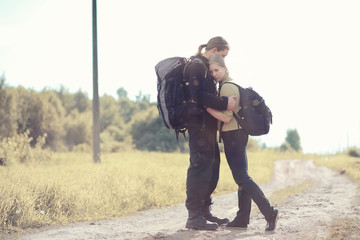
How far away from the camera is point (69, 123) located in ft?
110

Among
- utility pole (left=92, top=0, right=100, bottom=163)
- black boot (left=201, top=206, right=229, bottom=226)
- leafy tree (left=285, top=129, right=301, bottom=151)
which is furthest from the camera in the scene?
leafy tree (left=285, top=129, right=301, bottom=151)

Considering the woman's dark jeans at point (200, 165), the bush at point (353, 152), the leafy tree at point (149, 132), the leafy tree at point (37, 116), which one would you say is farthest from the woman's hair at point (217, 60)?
the bush at point (353, 152)

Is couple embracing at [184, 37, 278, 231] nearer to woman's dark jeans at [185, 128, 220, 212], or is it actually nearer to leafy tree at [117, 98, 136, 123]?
woman's dark jeans at [185, 128, 220, 212]

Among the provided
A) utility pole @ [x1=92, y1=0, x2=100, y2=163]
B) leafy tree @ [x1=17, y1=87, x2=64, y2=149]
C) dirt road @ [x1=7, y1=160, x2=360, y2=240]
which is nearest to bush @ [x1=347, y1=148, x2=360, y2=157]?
leafy tree @ [x1=17, y1=87, x2=64, y2=149]

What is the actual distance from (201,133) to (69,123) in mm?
30303

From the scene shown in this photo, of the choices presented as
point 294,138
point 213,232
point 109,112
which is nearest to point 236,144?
point 213,232

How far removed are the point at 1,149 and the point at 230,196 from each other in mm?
7079

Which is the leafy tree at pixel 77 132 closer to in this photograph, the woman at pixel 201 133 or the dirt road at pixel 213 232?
the dirt road at pixel 213 232

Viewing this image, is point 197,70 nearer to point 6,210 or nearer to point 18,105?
point 6,210

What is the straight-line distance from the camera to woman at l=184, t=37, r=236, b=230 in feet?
15.5

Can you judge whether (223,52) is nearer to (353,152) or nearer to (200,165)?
(200,165)

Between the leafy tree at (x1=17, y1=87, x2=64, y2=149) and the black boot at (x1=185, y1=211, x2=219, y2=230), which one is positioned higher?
the leafy tree at (x1=17, y1=87, x2=64, y2=149)

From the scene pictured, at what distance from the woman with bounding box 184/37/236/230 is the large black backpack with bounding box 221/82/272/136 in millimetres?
178

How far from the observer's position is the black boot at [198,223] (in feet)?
16.1
